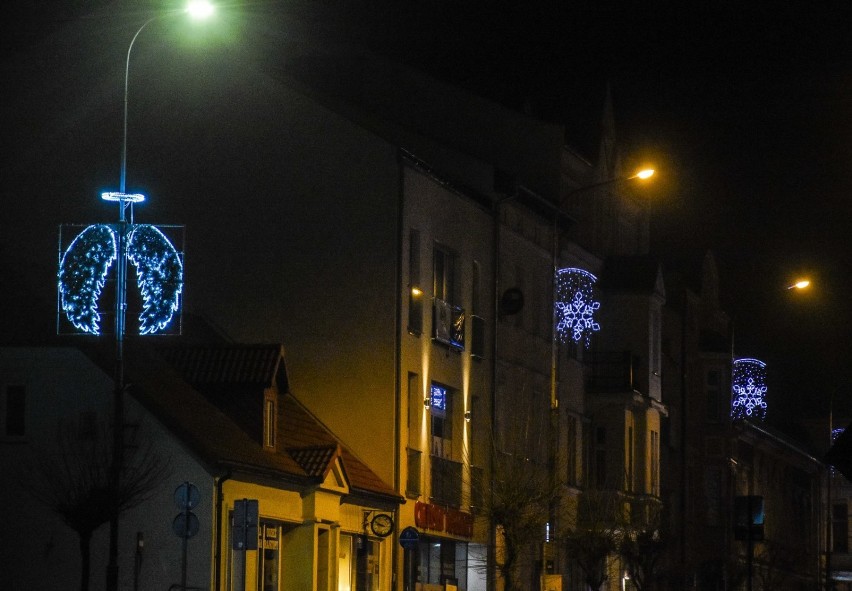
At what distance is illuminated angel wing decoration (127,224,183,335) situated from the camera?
3300 cm

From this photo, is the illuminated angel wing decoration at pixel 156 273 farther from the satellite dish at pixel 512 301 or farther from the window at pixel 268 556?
the satellite dish at pixel 512 301

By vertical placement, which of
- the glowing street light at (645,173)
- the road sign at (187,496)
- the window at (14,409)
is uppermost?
the glowing street light at (645,173)

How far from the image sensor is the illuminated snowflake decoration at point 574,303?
4884 centimetres

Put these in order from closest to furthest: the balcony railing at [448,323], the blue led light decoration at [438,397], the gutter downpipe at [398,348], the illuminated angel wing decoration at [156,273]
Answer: the illuminated angel wing decoration at [156,273]
the gutter downpipe at [398,348]
the balcony railing at [448,323]
the blue led light decoration at [438,397]

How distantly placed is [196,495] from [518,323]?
67.0 ft

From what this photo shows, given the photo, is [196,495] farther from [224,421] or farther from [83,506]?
[224,421]

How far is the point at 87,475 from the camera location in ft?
105

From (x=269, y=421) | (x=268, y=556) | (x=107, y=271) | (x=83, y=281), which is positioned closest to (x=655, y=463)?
(x=269, y=421)

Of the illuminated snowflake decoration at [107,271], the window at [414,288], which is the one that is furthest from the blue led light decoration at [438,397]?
the illuminated snowflake decoration at [107,271]

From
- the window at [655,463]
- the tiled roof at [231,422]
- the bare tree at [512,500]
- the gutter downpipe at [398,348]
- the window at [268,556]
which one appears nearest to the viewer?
the tiled roof at [231,422]

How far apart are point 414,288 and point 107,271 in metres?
9.39

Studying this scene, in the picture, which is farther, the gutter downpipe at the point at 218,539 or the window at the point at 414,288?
the window at the point at 414,288

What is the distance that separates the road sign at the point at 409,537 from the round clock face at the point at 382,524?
303 mm

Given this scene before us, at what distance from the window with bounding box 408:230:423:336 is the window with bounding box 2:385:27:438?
10493 mm
